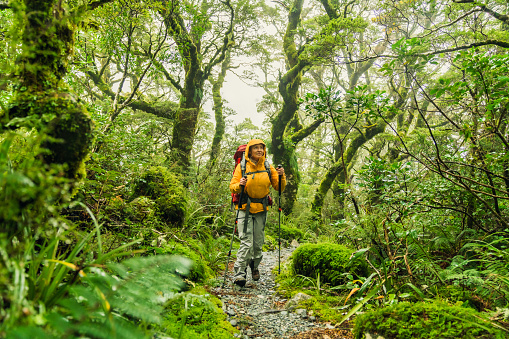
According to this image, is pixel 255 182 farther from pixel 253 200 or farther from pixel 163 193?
pixel 163 193

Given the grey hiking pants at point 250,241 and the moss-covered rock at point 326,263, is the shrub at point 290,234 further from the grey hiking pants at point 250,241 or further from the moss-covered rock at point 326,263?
the moss-covered rock at point 326,263

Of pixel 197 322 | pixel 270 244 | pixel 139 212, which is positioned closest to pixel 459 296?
pixel 197 322

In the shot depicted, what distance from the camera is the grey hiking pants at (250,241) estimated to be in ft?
15.7

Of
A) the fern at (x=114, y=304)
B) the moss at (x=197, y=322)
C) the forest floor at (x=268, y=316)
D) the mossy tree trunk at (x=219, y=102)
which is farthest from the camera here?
the mossy tree trunk at (x=219, y=102)

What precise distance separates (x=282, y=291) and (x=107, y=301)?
153 inches

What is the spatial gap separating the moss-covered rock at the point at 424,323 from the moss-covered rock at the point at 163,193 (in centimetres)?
384

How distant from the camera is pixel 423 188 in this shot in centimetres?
382

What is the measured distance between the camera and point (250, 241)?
496 centimetres

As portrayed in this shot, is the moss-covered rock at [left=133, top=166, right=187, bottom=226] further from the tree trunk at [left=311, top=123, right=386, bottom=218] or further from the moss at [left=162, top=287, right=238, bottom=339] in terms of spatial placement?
the tree trunk at [left=311, top=123, right=386, bottom=218]

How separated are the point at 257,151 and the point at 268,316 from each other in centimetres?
293

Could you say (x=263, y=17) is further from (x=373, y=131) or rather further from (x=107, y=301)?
(x=107, y=301)

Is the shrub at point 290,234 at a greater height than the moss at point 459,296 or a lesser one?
lesser

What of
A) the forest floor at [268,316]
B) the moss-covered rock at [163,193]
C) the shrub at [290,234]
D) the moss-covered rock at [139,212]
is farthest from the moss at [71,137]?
the shrub at [290,234]

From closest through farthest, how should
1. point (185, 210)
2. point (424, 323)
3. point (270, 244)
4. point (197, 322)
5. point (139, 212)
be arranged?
point (424, 323) < point (197, 322) < point (139, 212) < point (185, 210) < point (270, 244)
